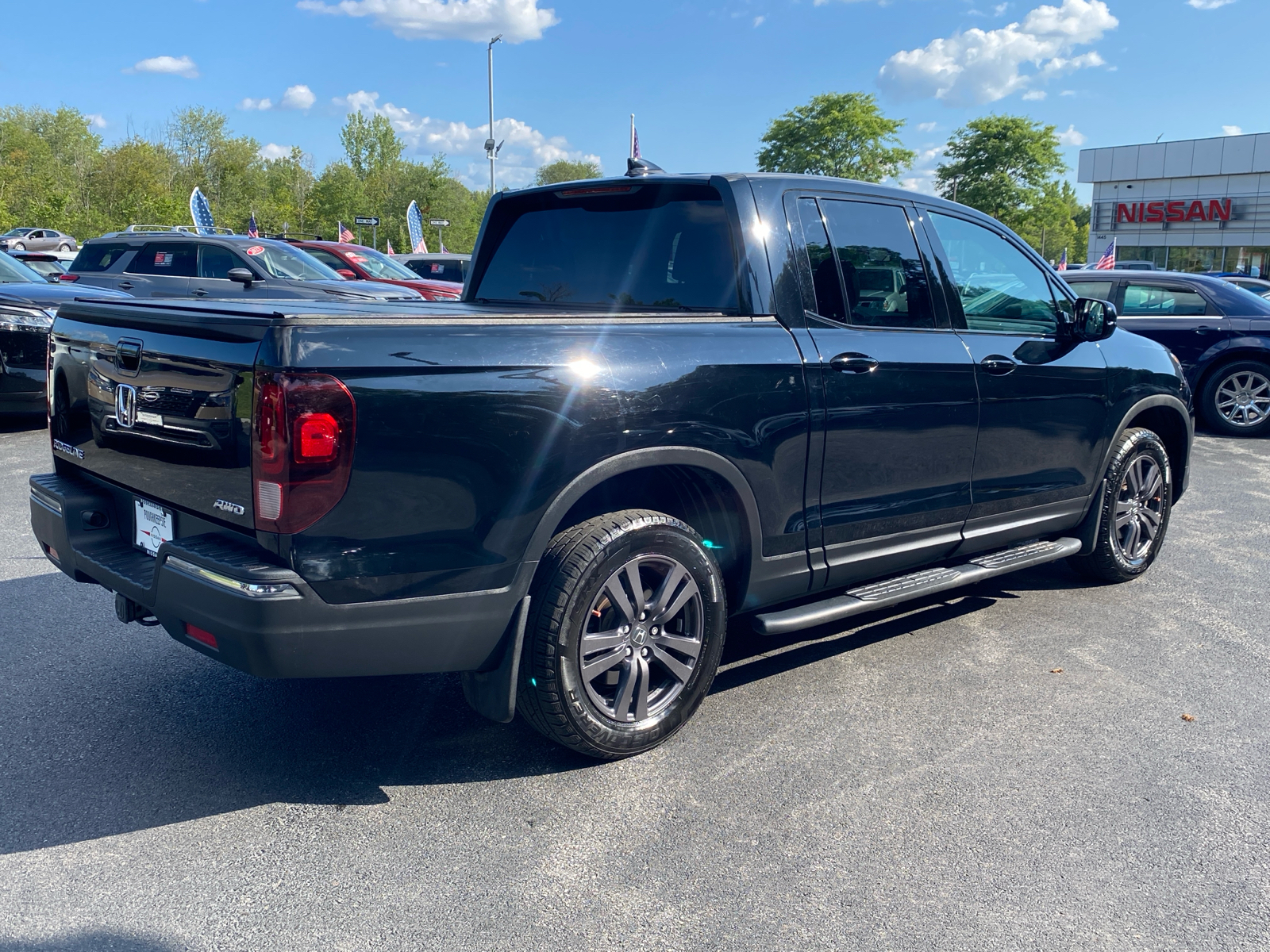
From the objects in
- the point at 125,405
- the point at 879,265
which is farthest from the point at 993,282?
the point at 125,405

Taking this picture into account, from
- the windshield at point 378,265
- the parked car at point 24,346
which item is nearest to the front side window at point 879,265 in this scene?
the parked car at point 24,346

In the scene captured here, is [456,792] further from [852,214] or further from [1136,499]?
[1136,499]

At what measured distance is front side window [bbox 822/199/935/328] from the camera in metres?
3.98

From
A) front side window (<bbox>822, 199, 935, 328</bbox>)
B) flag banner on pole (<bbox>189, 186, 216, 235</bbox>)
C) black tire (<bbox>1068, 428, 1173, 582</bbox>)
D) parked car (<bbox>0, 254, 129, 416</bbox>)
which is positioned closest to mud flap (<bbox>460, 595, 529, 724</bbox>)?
front side window (<bbox>822, 199, 935, 328</bbox>)

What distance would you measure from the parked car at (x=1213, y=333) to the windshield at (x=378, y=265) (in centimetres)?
924

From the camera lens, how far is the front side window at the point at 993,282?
4430 millimetres

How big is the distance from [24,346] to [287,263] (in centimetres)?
372

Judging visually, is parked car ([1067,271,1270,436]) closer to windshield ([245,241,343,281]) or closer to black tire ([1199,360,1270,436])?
black tire ([1199,360,1270,436])

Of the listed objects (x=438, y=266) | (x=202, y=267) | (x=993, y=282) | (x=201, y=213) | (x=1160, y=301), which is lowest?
(x=993, y=282)

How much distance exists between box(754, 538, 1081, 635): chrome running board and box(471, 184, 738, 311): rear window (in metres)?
1.13

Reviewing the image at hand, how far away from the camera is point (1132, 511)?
5.38 meters

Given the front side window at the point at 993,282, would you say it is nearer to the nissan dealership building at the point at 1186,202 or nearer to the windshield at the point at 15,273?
the windshield at the point at 15,273

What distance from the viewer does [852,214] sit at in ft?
13.3

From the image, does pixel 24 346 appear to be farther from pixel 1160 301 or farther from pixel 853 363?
pixel 1160 301
